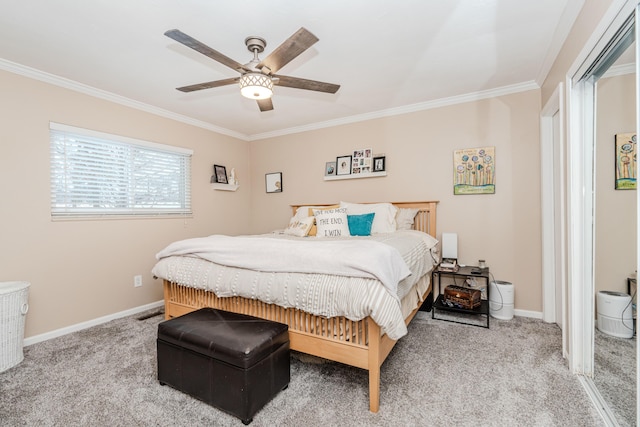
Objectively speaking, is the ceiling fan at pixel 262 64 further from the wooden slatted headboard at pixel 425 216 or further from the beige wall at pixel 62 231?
the wooden slatted headboard at pixel 425 216

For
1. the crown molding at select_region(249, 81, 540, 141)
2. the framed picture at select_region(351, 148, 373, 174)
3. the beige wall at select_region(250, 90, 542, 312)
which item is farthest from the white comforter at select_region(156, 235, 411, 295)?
the crown molding at select_region(249, 81, 540, 141)

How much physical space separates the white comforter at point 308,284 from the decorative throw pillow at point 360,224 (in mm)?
667

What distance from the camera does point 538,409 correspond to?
163 centimetres

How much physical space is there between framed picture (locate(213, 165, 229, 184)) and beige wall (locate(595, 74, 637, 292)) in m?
3.92

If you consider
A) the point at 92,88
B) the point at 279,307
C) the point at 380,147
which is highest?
the point at 92,88

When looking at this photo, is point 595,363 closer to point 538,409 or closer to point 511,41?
point 538,409

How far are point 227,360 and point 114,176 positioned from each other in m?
2.57

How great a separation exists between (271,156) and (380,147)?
174 cm

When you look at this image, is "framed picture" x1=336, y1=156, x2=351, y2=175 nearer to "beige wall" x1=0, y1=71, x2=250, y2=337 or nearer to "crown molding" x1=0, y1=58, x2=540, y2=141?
"crown molding" x1=0, y1=58, x2=540, y2=141

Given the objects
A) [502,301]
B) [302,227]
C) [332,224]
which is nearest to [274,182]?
[302,227]

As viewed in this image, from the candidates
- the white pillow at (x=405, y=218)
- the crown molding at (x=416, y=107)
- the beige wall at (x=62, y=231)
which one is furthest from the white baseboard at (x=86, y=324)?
the white pillow at (x=405, y=218)

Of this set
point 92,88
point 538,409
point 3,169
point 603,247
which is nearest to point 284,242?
point 538,409

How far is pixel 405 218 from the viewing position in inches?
132

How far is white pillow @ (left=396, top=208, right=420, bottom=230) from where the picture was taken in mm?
3329
